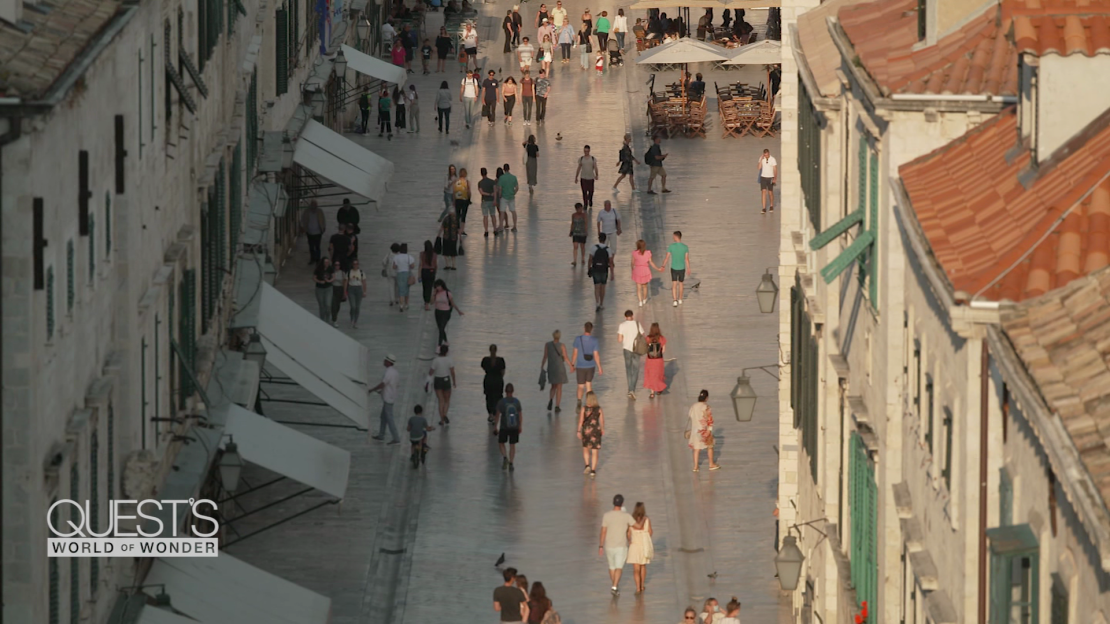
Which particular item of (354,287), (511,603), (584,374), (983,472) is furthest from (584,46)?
(983,472)

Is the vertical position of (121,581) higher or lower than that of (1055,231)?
lower

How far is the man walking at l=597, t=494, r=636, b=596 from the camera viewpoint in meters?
33.1

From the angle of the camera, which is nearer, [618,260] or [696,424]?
[696,424]

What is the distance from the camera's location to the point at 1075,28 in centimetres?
2044

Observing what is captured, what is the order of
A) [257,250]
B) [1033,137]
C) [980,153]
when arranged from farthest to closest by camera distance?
[257,250], [980,153], [1033,137]

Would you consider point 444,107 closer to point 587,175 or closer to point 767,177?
point 587,175

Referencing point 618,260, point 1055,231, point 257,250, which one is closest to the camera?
point 1055,231

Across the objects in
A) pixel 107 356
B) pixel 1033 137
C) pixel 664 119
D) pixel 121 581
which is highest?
pixel 664 119

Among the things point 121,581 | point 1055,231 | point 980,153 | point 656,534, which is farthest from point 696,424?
point 1055,231

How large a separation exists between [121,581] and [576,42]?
5151 centimetres

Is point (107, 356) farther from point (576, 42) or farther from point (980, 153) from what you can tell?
point (576, 42)

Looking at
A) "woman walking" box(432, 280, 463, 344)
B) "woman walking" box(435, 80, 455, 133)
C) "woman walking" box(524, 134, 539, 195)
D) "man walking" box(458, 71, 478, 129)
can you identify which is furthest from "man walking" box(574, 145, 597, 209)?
"woman walking" box(432, 280, 463, 344)

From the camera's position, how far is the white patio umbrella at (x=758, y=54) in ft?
220

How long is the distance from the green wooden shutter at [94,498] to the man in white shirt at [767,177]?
31.1 metres
